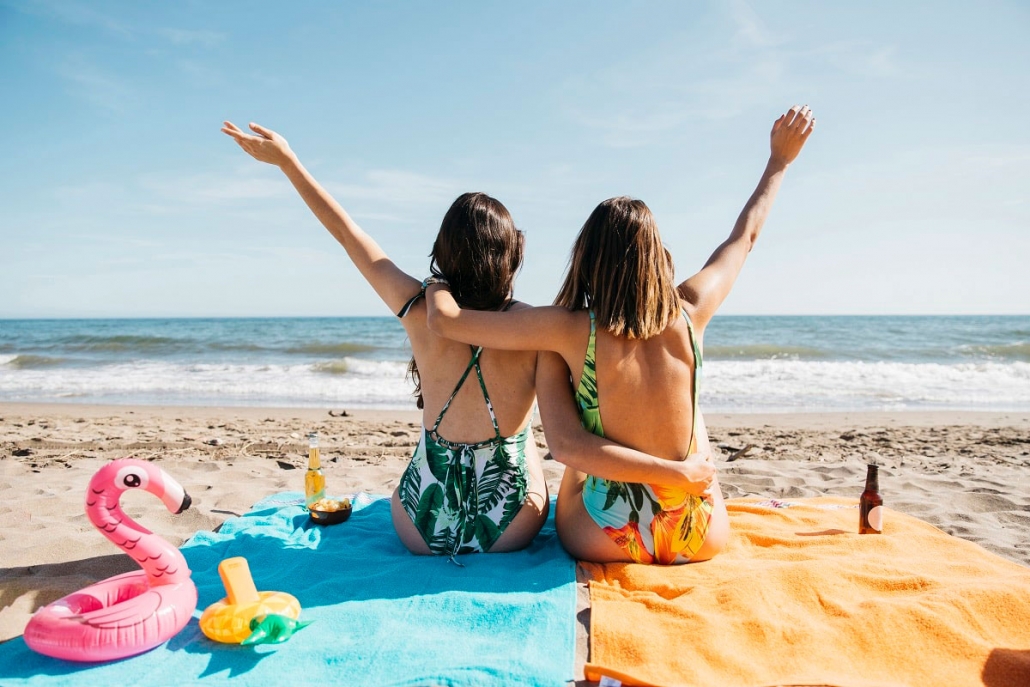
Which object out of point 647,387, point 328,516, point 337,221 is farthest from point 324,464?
point 647,387

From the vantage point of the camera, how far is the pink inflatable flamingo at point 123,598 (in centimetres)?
218

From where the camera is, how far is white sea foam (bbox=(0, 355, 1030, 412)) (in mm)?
10797

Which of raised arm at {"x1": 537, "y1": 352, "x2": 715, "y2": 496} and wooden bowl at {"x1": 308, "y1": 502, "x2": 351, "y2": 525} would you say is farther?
wooden bowl at {"x1": 308, "y1": 502, "x2": 351, "y2": 525}

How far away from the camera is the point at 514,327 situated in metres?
2.76

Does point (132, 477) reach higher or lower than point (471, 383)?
lower

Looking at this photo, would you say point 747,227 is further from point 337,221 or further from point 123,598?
point 123,598

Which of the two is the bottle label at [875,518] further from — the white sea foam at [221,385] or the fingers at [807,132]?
the white sea foam at [221,385]

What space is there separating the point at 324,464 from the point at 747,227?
4.26 metres

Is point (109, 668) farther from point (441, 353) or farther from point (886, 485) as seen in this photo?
point (886, 485)

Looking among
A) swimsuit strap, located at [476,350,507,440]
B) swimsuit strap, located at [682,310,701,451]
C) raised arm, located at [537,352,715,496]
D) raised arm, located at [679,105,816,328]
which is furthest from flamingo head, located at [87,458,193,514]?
raised arm, located at [679,105,816,328]

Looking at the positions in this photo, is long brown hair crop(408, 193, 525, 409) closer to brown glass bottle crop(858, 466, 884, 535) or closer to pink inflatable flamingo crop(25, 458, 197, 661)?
pink inflatable flamingo crop(25, 458, 197, 661)

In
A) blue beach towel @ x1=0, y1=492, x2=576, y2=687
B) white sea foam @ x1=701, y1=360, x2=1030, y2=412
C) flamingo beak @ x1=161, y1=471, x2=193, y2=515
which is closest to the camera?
blue beach towel @ x1=0, y1=492, x2=576, y2=687

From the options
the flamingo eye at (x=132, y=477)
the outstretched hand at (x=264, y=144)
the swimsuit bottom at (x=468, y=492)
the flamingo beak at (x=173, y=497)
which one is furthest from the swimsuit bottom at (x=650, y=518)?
the outstretched hand at (x=264, y=144)

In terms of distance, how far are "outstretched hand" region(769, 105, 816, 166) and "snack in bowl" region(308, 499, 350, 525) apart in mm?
3170
